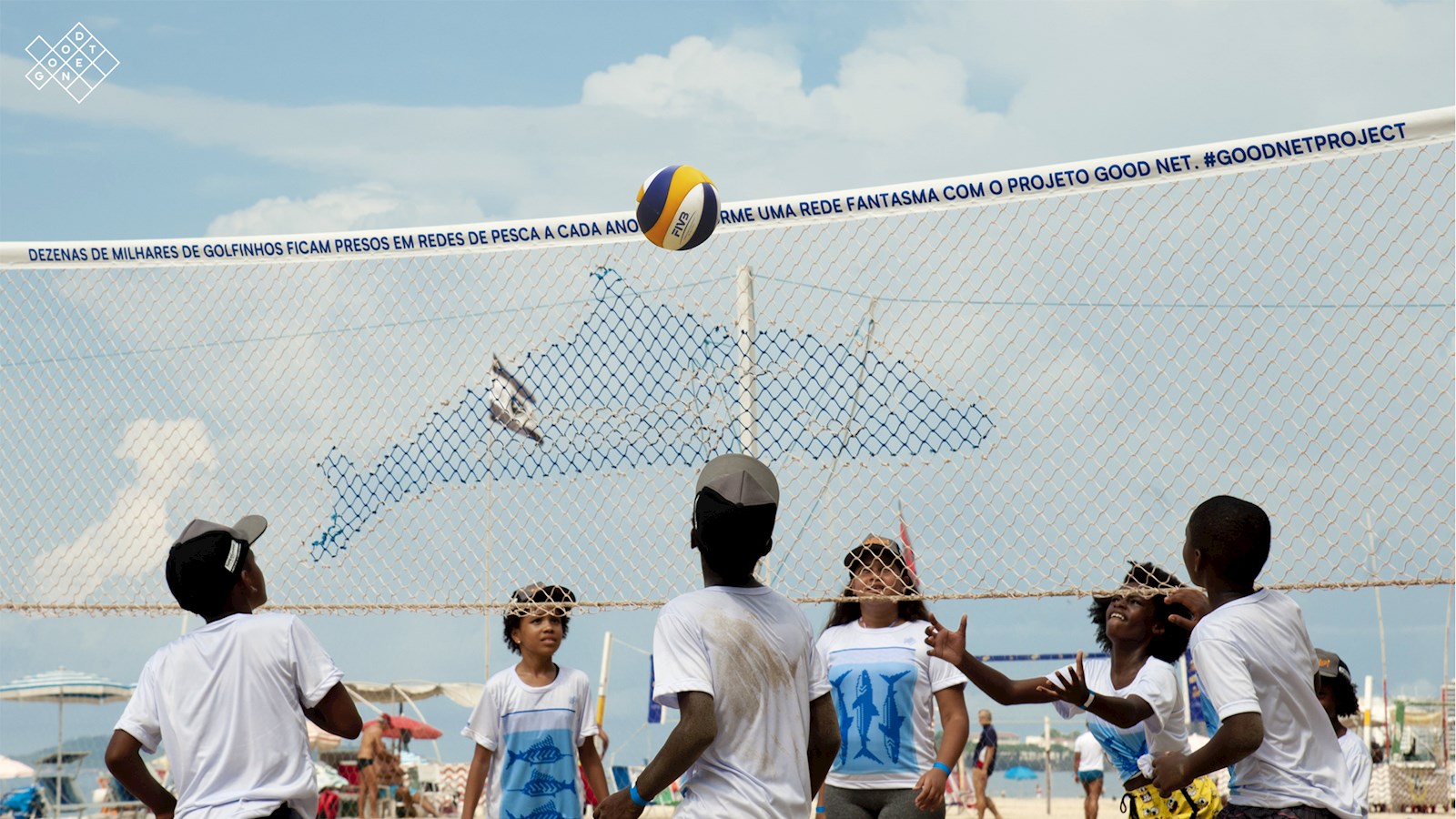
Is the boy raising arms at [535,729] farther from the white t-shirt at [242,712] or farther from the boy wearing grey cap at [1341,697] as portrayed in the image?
the boy wearing grey cap at [1341,697]

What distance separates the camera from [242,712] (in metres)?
4.34

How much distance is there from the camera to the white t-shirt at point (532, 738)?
6.49 m

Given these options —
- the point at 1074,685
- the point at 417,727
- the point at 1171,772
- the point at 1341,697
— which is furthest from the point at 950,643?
the point at 417,727

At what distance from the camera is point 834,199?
22.5 feet

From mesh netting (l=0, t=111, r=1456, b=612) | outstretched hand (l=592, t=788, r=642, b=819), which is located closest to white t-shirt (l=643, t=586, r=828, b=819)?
outstretched hand (l=592, t=788, r=642, b=819)

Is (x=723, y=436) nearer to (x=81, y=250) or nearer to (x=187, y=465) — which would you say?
(x=187, y=465)

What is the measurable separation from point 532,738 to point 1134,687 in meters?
2.68

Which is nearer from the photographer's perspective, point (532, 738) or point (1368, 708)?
point (532, 738)

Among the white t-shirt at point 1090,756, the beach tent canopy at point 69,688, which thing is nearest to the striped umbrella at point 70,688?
the beach tent canopy at point 69,688

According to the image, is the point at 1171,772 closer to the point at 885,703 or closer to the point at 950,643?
the point at 950,643

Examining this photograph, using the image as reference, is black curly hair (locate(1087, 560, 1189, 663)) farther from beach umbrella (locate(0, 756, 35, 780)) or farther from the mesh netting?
beach umbrella (locate(0, 756, 35, 780))

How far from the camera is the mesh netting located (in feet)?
19.5

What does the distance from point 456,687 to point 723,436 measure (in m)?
26.2

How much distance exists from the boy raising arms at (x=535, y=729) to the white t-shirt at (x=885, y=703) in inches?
47.1
